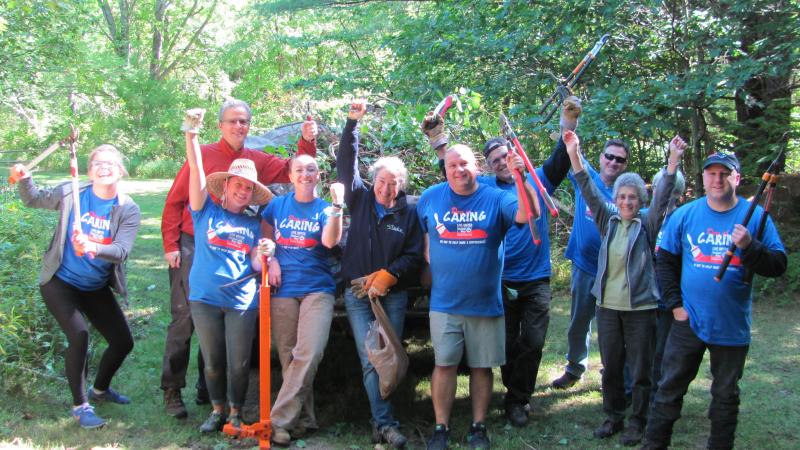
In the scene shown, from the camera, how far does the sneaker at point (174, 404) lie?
4.74m

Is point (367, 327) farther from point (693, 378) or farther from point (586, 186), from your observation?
point (693, 378)

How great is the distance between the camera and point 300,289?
14.5 feet

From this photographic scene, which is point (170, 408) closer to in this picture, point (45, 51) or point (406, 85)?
→ point (406, 85)

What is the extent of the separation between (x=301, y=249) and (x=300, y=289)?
0.85 ft

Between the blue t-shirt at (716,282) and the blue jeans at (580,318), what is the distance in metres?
1.23

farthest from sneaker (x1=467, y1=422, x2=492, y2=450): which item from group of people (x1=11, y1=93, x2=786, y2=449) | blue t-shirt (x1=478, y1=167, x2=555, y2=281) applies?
blue t-shirt (x1=478, y1=167, x2=555, y2=281)

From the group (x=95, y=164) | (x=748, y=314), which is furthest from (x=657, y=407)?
(x=95, y=164)

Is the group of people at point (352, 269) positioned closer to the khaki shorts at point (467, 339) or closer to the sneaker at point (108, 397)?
the khaki shorts at point (467, 339)

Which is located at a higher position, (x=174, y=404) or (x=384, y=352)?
(x=384, y=352)

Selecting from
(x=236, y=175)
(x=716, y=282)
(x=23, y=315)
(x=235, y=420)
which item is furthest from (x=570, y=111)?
(x=23, y=315)

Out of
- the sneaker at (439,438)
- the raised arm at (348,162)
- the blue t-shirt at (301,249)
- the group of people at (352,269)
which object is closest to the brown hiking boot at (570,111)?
the group of people at (352,269)

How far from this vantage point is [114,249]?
4.39 m

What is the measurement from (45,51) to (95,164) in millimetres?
8523

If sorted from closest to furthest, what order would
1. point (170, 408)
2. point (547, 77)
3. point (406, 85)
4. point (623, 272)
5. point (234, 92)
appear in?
point (623, 272)
point (170, 408)
point (547, 77)
point (406, 85)
point (234, 92)
